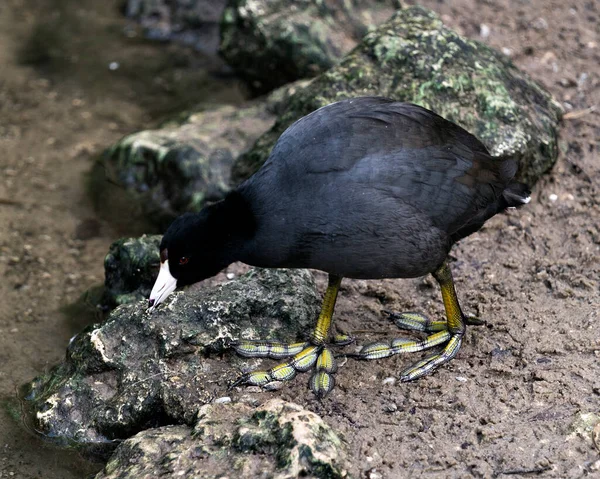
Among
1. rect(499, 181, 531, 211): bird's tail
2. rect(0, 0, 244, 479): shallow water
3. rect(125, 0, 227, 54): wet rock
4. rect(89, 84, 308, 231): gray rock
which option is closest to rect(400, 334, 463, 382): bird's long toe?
rect(499, 181, 531, 211): bird's tail

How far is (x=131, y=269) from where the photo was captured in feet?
18.7

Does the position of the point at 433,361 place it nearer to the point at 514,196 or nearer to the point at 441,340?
the point at 441,340

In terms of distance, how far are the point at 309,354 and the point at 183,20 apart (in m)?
6.46

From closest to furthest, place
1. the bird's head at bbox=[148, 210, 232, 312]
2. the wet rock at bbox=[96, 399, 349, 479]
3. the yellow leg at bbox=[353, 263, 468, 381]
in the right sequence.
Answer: the wet rock at bbox=[96, 399, 349, 479]
the bird's head at bbox=[148, 210, 232, 312]
the yellow leg at bbox=[353, 263, 468, 381]

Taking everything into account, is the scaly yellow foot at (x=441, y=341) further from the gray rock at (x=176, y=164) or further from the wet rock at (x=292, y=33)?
the wet rock at (x=292, y=33)

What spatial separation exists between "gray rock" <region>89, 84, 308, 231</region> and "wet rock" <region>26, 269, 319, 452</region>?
6.79 feet

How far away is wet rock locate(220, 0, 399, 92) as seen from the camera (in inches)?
315

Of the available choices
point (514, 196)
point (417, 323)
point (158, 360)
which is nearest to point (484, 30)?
point (514, 196)

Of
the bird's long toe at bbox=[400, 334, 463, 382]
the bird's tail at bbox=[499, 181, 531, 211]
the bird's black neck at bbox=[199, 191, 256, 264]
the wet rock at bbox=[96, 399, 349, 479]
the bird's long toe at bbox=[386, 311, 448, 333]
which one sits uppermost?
the bird's tail at bbox=[499, 181, 531, 211]

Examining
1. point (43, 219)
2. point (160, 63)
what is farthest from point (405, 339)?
point (160, 63)

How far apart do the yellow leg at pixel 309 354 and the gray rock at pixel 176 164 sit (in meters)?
2.28

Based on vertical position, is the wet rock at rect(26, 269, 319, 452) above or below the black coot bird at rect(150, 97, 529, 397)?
below

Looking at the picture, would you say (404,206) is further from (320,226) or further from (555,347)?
(555,347)

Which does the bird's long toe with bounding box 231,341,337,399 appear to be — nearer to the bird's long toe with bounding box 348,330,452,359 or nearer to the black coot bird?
the black coot bird
